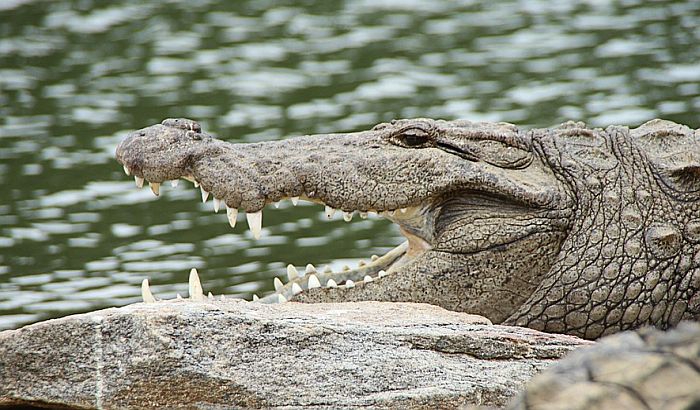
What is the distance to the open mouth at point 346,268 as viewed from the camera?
4.87 metres

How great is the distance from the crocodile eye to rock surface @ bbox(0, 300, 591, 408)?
1406mm

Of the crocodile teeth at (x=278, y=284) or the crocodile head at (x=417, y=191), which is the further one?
the crocodile teeth at (x=278, y=284)

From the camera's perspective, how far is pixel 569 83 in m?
11.0

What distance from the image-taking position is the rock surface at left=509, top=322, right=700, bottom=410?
2.04 metres

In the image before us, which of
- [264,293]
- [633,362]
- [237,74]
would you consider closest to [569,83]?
[237,74]

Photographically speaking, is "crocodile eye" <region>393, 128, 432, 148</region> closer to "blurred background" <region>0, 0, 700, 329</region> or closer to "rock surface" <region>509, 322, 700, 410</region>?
"blurred background" <region>0, 0, 700, 329</region>

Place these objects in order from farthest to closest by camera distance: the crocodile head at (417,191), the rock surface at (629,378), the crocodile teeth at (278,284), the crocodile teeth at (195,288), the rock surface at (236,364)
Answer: the crocodile teeth at (278,284)
the crocodile head at (417,191)
the crocodile teeth at (195,288)
the rock surface at (236,364)
the rock surface at (629,378)

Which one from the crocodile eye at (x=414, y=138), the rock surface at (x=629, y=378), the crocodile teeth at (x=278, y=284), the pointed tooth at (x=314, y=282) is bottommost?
the crocodile teeth at (x=278, y=284)

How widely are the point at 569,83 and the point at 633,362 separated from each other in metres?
9.07

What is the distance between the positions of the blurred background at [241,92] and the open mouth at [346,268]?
5.48 ft

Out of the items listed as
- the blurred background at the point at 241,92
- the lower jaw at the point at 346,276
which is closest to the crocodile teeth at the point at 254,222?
the lower jaw at the point at 346,276

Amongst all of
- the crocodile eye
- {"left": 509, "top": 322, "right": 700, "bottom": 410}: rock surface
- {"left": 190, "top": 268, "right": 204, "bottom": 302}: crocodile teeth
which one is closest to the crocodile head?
the crocodile eye

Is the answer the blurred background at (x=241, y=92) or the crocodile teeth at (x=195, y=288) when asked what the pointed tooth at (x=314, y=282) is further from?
the blurred background at (x=241, y=92)

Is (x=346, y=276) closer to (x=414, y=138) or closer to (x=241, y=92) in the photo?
(x=414, y=138)
